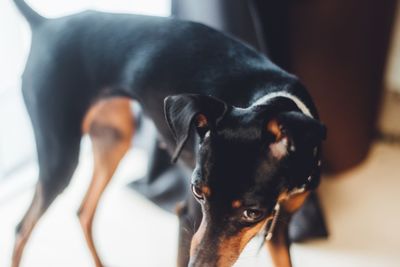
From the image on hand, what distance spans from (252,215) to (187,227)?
180 mm

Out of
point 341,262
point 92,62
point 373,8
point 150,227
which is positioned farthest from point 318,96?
point 92,62

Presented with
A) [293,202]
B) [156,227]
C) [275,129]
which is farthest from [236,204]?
[156,227]

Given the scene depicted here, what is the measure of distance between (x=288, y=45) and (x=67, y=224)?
0.94m

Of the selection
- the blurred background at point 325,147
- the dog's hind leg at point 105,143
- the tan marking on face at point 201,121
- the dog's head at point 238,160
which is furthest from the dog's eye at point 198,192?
the blurred background at point 325,147

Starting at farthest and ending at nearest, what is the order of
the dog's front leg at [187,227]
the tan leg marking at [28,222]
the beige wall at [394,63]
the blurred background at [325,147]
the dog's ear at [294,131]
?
the beige wall at [394,63]
the blurred background at [325,147]
the tan leg marking at [28,222]
the dog's front leg at [187,227]
the dog's ear at [294,131]

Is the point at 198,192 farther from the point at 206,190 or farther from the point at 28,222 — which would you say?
the point at 28,222

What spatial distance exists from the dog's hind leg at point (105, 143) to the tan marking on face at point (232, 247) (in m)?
0.49

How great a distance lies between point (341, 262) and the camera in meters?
1.70

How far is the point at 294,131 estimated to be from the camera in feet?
2.93

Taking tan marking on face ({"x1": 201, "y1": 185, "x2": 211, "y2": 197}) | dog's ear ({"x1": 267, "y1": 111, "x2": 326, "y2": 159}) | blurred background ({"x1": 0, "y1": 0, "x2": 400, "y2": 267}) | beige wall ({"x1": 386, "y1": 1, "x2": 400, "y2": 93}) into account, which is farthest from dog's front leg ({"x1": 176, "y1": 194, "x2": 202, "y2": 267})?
beige wall ({"x1": 386, "y1": 1, "x2": 400, "y2": 93})

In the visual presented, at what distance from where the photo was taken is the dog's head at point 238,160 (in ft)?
3.02

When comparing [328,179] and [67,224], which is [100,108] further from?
[328,179]

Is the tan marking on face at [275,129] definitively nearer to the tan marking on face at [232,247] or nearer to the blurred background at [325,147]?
the tan marking on face at [232,247]

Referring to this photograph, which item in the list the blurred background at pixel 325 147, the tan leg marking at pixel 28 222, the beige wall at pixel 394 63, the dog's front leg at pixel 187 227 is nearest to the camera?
the dog's front leg at pixel 187 227
